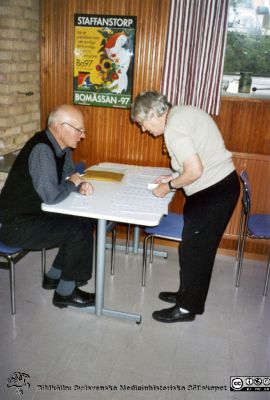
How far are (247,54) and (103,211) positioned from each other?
197cm

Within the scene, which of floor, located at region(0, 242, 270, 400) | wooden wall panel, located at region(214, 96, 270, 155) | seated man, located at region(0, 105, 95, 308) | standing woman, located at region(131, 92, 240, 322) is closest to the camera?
floor, located at region(0, 242, 270, 400)

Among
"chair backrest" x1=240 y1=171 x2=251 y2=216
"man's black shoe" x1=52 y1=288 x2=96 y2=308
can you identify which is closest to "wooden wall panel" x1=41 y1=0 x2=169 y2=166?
"chair backrest" x1=240 y1=171 x2=251 y2=216

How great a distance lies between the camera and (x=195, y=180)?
2.18 metres

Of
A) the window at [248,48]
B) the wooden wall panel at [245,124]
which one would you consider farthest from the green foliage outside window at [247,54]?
the wooden wall panel at [245,124]

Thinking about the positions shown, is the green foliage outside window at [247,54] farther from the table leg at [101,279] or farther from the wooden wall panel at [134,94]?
the table leg at [101,279]

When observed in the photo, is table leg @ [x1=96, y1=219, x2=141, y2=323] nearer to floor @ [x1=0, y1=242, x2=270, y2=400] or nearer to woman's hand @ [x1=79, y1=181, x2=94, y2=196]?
floor @ [x1=0, y1=242, x2=270, y2=400]

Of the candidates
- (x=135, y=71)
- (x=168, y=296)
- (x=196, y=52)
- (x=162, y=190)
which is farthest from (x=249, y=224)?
(x=135, y=71)

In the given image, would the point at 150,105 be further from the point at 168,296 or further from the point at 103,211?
the point at 168,296

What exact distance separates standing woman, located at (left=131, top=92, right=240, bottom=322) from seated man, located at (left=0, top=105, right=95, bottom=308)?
1.46ft

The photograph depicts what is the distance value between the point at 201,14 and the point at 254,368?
2.44 metres

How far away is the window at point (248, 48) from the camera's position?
317 cm

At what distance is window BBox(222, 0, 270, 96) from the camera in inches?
125

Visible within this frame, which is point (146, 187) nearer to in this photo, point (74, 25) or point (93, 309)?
point (93, 309)

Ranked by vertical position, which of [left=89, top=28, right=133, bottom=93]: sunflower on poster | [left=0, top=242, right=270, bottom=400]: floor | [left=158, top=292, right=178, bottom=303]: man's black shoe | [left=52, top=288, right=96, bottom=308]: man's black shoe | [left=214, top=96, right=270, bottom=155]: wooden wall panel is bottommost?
[left=0, top=242, right=270, bottom=400]: floor
